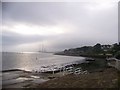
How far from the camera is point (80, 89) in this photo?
39.5 ft

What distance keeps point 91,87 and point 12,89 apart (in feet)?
19.6

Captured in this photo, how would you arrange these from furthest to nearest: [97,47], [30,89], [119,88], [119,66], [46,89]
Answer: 1. [97,47]
2. [119,66]
3. [30,89]
4. [46,89]
5. [119,88]

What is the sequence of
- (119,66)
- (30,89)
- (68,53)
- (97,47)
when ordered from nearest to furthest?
(30,89) < (119,66) < (97,47) < (68,53)

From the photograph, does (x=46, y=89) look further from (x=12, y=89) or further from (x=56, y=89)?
(x=12, y=89)

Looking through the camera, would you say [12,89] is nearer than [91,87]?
No

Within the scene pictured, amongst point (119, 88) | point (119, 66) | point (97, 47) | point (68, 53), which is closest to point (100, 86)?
point (119, 88)

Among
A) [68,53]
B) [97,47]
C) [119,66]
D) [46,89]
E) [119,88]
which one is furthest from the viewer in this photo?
[68,53]

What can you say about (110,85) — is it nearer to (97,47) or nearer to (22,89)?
(22,89)

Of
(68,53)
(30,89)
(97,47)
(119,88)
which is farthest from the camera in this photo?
(68,53)

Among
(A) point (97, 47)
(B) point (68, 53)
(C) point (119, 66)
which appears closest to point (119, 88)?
(C) point (119, 66)

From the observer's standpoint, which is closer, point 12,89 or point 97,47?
point 12,89

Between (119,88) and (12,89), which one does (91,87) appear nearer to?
(119,88)

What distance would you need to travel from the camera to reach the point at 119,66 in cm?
2025

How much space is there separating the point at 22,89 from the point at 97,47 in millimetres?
104231
